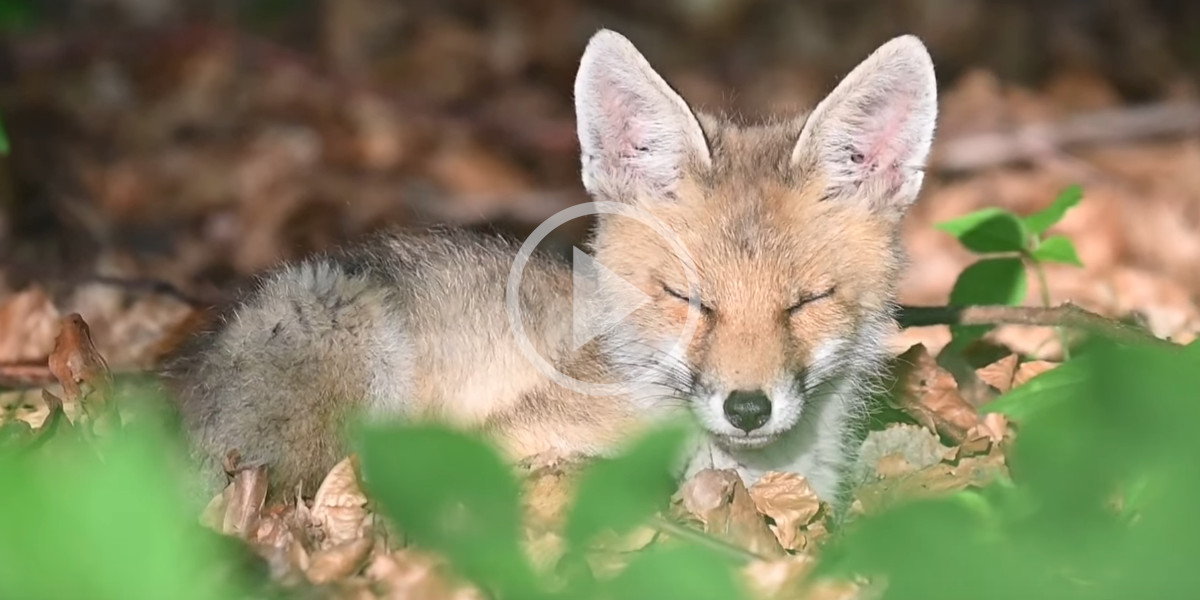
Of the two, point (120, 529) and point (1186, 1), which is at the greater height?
point (120, 529)

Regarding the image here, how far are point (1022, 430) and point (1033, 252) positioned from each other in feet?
7.81

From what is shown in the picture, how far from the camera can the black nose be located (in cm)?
278

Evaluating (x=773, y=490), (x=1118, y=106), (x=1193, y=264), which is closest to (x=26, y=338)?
(x=773, y=490)

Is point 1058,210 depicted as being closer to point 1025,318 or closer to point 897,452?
point 1025,318

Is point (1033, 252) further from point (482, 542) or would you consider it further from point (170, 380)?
point (482, 542)

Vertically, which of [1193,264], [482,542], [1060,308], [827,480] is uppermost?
[482,542]

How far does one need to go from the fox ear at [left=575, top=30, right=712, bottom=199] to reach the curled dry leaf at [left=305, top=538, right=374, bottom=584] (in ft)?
3.75

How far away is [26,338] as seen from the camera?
403 cm

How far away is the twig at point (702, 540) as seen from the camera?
1872 millimetres

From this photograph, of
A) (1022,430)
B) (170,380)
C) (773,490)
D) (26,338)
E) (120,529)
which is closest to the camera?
(120,529)

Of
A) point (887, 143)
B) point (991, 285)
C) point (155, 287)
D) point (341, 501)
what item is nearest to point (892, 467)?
point (887, 143)

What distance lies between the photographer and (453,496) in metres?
1.24

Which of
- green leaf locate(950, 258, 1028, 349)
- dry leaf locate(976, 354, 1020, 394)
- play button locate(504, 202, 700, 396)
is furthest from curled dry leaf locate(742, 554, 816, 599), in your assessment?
green leaf locate(950, 258, 1028, 349)

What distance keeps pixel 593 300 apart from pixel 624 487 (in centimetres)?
205
